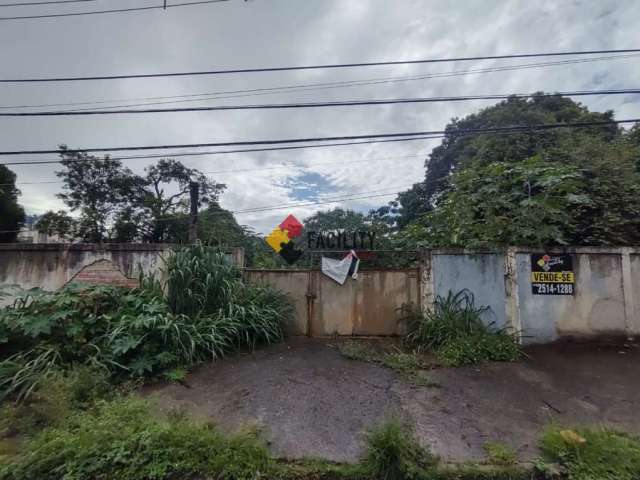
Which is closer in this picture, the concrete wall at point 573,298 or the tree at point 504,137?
the concrete wall at point 573,298

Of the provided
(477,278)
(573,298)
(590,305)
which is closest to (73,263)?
(477,278)

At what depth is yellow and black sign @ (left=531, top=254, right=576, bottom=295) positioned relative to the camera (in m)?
4.04

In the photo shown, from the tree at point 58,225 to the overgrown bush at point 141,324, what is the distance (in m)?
13.5

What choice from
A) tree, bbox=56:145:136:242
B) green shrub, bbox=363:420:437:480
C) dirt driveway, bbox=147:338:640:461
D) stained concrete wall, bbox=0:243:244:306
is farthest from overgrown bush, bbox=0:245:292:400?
tree, bbox=56:145:136:242

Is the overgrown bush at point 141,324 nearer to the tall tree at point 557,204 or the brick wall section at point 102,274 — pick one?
the brick wall section at point 102,274

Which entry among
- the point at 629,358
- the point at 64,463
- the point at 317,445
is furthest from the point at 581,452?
the point at 64,463

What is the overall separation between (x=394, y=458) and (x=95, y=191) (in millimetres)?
17949

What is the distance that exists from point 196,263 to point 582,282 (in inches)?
222

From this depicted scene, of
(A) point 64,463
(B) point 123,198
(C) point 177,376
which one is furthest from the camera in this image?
(B) point 123,198

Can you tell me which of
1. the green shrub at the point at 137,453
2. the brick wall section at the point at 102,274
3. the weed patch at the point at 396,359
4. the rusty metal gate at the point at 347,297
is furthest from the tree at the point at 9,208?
the weed patch at the point at 396,359

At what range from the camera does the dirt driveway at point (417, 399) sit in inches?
84.2

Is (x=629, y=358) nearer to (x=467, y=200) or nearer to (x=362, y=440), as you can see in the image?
(x=467, y=200)

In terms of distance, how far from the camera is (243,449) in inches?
74.4

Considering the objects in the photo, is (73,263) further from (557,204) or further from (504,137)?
(504,137)
